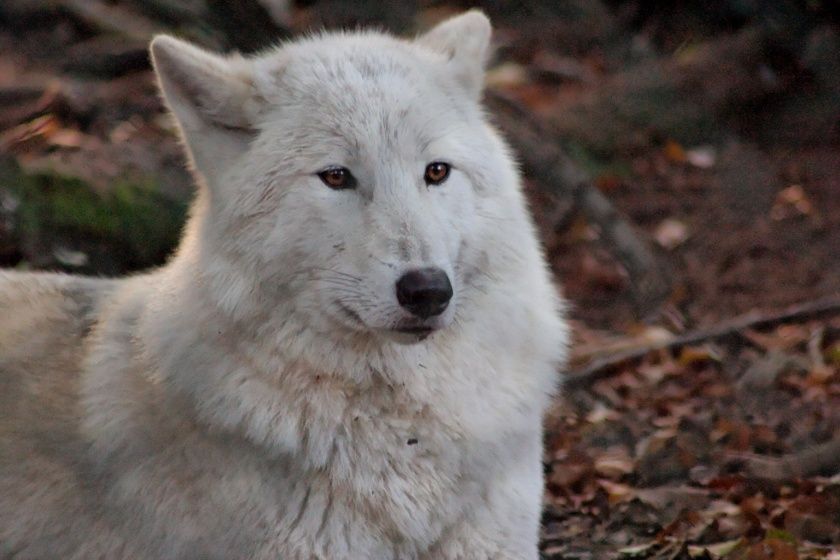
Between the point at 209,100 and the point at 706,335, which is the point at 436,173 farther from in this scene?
the point at 706,335

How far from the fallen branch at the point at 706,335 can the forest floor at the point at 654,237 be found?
1 cm

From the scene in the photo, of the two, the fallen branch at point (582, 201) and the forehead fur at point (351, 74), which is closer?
the forehead fur at point (351, 74)

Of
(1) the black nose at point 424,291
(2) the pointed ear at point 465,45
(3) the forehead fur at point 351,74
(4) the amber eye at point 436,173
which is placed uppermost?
(2) the pointed ear at point 465,45

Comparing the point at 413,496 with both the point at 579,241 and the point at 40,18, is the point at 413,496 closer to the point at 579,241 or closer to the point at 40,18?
the point at 579,241

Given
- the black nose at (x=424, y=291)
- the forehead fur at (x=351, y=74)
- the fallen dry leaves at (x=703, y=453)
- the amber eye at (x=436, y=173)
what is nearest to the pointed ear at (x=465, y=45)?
the forehead fur at (x=351, y=74)

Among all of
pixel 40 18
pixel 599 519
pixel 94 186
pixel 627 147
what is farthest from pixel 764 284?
pixel 40 18

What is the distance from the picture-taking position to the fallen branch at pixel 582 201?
21.1 feet

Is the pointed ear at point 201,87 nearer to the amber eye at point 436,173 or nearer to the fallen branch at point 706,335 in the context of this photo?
the amber eye at point 436,173

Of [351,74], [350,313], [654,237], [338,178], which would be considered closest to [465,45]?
[351,74]

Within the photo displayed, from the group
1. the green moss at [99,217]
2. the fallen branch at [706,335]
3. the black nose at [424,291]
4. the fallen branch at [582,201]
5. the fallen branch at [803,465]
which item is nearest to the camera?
the black nose at [424,291]

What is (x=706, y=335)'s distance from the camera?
237 inches

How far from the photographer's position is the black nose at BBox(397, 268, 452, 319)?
3309 millimetres

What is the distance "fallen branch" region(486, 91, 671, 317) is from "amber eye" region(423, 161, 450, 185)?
2889 millimetres

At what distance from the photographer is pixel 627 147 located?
8.19m
